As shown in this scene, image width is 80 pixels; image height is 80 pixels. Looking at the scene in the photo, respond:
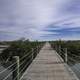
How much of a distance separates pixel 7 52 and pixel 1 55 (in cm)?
176

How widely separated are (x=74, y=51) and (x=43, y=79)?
30.5 m

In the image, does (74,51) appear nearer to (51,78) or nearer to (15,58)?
(51,78)

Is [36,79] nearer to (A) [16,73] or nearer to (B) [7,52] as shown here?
(A) [16,73]

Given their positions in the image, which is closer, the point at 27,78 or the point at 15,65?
the point at 15,65

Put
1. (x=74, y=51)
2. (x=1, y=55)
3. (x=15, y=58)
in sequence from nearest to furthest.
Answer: (x=15, y=58) < (x=74, y=51) < (x=1, y=55)

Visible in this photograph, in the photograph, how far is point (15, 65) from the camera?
4855 mm

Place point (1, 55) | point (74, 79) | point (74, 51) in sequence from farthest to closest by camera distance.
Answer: point (1, 55)
point (74, 51)
point (74, 79)

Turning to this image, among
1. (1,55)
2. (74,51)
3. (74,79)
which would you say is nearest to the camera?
(74,79)

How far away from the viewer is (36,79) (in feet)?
21.7

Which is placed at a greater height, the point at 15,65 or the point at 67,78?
the point at 15,65

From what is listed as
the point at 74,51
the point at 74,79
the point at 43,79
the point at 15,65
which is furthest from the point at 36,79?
the point at 74,51

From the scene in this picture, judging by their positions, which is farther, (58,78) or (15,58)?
(58,78)

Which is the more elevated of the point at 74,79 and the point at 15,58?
the point at 15,58

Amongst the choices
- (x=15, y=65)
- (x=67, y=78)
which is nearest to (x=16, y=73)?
(x=15, y=65)
